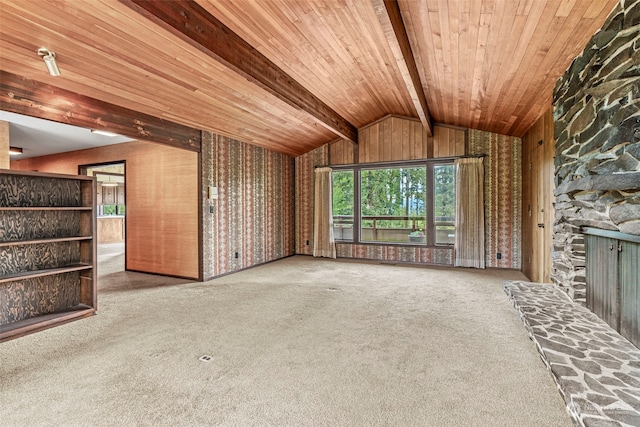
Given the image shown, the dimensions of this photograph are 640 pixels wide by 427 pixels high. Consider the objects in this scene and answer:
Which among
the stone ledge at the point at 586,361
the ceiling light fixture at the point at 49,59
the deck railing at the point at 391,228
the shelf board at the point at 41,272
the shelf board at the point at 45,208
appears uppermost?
the ceiling light fixture at the point at 49,59

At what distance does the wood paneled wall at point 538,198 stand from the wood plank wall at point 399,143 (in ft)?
4.00

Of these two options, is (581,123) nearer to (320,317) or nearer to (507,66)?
(507,66)

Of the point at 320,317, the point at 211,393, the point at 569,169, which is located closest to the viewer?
the point at 211,393

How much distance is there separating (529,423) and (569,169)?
2509 mm

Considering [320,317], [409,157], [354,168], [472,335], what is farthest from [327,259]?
[472,335]

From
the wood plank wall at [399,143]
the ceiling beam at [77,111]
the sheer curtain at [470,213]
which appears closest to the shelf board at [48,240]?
the ceiling beam at [77,111]

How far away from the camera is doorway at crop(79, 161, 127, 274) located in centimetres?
655

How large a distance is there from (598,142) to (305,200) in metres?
5.70

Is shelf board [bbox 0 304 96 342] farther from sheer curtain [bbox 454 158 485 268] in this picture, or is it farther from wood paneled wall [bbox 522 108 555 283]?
sheer curtain [bbox 454 158 485 268]

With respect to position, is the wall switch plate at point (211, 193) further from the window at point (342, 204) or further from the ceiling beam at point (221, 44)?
the window at point (342, 204)

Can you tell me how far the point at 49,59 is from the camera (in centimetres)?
266

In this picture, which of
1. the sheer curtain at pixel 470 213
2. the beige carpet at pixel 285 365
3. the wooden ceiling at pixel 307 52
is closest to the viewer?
the beige carpet at pixel 285 365

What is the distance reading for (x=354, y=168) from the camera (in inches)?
278

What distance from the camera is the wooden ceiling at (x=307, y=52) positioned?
2.42 meters
